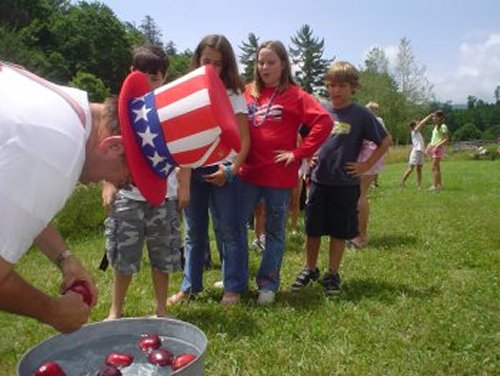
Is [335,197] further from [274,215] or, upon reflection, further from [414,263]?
[414,263]

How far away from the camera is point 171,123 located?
6.54ft

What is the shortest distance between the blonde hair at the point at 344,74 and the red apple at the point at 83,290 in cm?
326

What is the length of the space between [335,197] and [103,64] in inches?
2445

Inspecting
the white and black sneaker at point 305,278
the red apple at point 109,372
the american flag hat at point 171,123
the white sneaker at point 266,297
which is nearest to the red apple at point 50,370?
the red apple at point 109,372

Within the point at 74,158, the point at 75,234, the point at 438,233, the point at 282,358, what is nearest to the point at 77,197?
the point at 75,234

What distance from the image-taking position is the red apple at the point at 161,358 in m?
2.41

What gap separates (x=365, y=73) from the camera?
61375 millimetres

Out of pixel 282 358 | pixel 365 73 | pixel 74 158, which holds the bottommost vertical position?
pixel 282 358

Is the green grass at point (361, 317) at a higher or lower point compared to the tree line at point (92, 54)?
lower

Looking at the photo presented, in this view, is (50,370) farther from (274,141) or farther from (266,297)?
(274,141)

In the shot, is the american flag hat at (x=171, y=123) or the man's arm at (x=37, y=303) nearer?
the man's arm at (x=37, y=303)

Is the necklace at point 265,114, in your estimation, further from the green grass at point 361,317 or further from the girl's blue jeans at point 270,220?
the green grass at point 361,317

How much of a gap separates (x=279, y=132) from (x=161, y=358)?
8.01 feet

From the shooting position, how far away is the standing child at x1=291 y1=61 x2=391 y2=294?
5.00 metres
